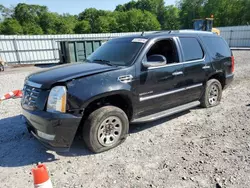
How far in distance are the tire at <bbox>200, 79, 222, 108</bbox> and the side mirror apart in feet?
6.09

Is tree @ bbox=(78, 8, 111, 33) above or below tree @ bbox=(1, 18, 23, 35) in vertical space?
above

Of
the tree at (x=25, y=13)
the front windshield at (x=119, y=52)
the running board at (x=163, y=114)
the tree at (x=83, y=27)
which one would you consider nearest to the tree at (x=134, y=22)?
the tree at (x=83, y=27)

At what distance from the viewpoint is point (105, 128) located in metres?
3.33

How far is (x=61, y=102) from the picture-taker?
2.82 metres

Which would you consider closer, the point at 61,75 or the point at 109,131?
the point at 61,75

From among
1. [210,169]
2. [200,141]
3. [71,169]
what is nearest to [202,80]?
[200,141]

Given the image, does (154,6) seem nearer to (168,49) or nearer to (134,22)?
(134,22)

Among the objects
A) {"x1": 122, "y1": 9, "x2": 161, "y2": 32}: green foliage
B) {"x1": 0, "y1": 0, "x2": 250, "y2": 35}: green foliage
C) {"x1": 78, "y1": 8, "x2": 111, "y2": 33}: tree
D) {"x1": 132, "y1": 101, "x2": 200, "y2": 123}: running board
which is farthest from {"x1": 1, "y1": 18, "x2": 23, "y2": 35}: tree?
{"x1": 132, "y1": 101, "x2": 200, "y2": 123}: running board

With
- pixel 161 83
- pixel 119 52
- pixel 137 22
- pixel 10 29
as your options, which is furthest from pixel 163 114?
pixel 137 22

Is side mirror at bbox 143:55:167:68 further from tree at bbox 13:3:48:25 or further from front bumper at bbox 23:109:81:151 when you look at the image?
tree at bbox 13:3:48:25

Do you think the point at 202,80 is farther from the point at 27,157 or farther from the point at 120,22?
the point at 120,22

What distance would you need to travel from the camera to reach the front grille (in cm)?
301

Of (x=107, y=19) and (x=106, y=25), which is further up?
(x=107, y=19)

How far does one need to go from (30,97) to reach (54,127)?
721mm
